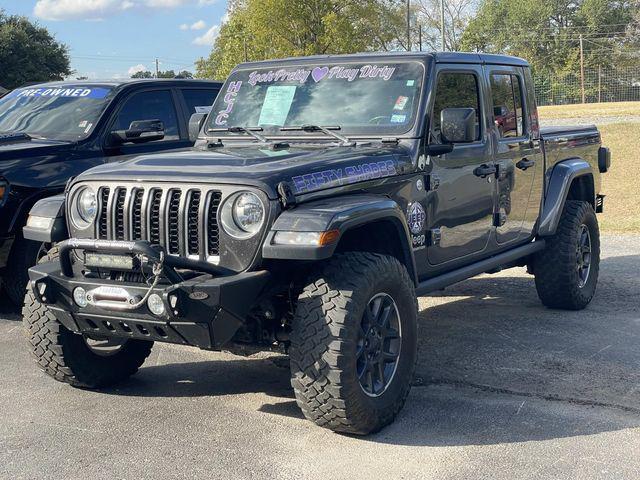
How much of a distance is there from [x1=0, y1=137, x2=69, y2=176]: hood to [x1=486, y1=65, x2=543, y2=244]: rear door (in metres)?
3.50

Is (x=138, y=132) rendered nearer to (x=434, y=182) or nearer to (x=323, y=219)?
(x=434, y=182)

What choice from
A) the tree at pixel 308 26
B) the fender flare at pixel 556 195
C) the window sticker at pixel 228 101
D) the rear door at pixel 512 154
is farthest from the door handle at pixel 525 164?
the tree at pixel 308 26

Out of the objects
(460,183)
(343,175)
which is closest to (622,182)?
(460,183)

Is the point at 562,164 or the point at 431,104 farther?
the point at 562,164

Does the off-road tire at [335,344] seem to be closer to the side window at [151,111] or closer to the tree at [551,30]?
the side window at [151,111]

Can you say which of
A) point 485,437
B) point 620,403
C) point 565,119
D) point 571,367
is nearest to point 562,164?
point 571,367

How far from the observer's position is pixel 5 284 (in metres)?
7.02

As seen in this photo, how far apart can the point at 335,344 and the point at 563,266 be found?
3399 mm

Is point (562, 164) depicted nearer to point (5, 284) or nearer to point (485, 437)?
point (485, 437)

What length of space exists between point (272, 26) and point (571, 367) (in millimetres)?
32307

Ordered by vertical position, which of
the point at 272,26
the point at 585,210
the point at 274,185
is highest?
the point at 272,26

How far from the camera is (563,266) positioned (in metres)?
7.01

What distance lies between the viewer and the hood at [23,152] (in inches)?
269

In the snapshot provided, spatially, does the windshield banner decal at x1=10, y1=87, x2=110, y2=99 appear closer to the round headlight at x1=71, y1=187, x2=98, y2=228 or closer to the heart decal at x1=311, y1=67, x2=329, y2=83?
the heart decal at x1=311, y1=67, x2=329, y2=83
